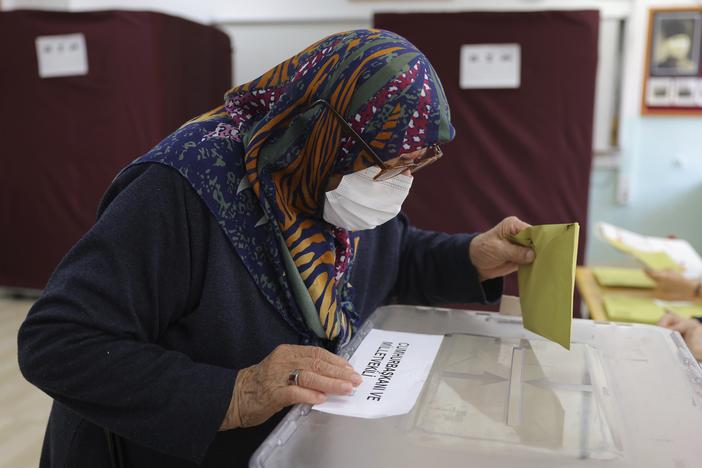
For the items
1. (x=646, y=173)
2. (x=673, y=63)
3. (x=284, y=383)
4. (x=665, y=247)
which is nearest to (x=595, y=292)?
(x=665, y=247)

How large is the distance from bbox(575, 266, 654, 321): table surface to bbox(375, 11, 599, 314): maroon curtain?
0.22 m

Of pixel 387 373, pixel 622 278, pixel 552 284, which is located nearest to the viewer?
pixel 387 373

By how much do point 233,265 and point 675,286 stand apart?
4.18ft

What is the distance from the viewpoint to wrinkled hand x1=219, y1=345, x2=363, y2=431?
694 mm

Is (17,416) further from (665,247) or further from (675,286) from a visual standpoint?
(665,247)

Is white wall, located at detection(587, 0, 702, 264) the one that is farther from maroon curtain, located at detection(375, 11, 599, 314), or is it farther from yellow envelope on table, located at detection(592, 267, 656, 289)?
yellow envelope on table, located at detection(592, 267, 656, 289)

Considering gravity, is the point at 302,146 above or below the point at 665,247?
above

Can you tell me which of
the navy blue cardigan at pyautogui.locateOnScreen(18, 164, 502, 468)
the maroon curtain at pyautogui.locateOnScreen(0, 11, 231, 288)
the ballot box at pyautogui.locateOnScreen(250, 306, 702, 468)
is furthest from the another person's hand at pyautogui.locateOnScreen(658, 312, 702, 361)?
the maroon curtain at pyautogui.locateOnScreen(0, 11, 231, 288)

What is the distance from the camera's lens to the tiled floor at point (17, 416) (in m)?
1.88

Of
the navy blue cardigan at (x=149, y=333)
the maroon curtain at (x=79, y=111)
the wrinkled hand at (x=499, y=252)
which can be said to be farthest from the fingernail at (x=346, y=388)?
the maroon curtain at (x=79, y=111)

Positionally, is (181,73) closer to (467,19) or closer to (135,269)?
(467,19)

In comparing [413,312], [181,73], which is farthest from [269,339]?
[181,73]

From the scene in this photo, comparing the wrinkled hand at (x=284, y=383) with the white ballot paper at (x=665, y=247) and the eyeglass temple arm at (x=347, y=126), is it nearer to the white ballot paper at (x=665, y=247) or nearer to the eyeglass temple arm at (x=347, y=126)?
the eyeglass temple arm at (x=347, y=126)

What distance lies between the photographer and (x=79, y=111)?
2.99 meters
